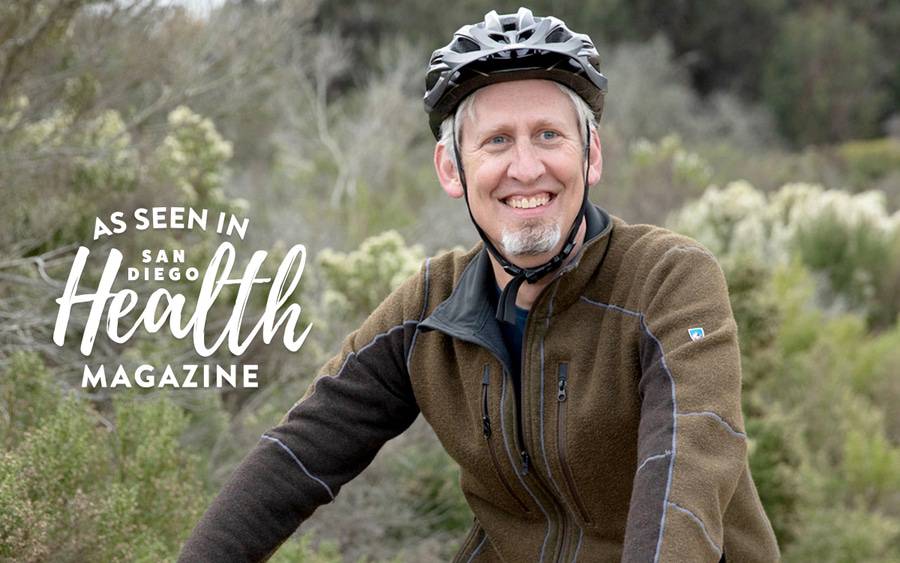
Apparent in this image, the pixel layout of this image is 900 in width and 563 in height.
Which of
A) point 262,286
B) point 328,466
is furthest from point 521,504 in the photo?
point 262,286

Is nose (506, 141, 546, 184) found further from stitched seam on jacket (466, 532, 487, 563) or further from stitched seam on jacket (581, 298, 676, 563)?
stitched seam on jacket (466, 532, 487, 563)

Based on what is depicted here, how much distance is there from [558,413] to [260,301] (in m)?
4.61

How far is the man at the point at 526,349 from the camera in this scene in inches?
119

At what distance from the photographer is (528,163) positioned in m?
3.12

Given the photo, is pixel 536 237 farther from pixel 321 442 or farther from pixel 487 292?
pixel 321 442

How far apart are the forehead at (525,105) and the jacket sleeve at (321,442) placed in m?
0.54

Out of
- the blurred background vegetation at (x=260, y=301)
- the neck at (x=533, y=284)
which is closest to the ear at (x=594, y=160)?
the neck at (x=533, y=284)

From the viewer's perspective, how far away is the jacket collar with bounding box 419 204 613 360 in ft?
10.3

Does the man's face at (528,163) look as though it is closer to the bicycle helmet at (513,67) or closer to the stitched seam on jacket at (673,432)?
the bicycle helmet at (513,67)

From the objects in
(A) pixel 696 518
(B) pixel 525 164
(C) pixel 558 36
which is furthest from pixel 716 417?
(C) pixel 558 36

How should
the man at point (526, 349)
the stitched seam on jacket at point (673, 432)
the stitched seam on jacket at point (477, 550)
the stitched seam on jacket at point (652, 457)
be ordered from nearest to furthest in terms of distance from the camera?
1. the stitched seam on jacket at point (673, 432)
2. the stitched seam on jacket at point (652, 457)
3. the man at point (526, 349)
4. the stitched seam on jacket at point (477, 550)

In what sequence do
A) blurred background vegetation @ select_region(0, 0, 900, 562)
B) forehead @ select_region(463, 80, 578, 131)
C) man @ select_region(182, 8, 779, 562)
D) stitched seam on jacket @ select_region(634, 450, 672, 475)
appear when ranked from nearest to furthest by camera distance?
1. stitched seam on jacket @ select_region(634, 450, 672, 475)
2. man @ select_region(182, 8, 779, 562)
3. forehead @ select_region(463, 80, 578, 131)
4. blurred background vegetation @ select_region(0, 0, 900, 562)

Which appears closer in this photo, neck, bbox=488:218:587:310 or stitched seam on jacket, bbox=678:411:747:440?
stitched seam on jacket, bbox=678:411:747:440

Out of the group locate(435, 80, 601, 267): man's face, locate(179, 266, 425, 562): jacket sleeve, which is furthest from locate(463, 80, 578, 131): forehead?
locate(179, 266, 425, 562): jacket sleeve
